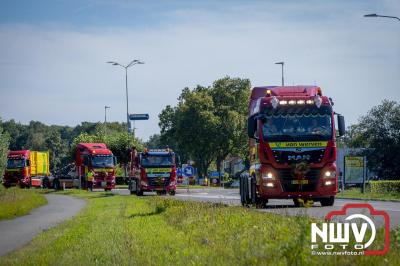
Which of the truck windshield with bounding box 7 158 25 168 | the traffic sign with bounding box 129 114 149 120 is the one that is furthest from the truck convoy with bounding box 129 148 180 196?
the truck windshield with bounding box 7 158 25 168

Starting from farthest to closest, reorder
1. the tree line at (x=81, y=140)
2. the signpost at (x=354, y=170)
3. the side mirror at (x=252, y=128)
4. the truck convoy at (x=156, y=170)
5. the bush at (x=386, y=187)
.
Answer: the tree line at (x=81, y=140)
the truck convoy at (x=156, y=170)
the bush at (x=386, y=187)
the signpost at (x=354, y=170)
the side mirror at (x=252, y=128)

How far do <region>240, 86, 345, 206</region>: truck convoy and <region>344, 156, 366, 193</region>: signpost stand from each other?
18.2 m

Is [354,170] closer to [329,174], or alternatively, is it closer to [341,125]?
[329,174]

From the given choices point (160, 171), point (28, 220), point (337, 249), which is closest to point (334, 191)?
point (28, 220)

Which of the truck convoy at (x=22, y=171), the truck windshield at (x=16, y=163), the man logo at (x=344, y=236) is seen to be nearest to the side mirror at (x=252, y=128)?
the man logo at (x=344, y=236)

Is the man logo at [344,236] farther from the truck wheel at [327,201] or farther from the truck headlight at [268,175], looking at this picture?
the truck wheel at [327,201]

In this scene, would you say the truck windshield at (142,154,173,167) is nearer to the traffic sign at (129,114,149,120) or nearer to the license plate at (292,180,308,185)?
the traffic sign at (129,114,149,120)

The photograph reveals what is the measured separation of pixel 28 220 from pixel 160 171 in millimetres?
20027

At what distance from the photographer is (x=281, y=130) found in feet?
78.1

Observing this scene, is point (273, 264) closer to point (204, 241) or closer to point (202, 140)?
point (204, 241)

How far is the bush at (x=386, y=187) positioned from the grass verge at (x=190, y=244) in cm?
2811

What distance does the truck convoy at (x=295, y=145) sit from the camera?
23.7m

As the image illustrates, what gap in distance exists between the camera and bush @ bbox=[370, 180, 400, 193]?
152ft

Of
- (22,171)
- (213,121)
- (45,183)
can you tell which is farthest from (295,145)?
(213,121)
